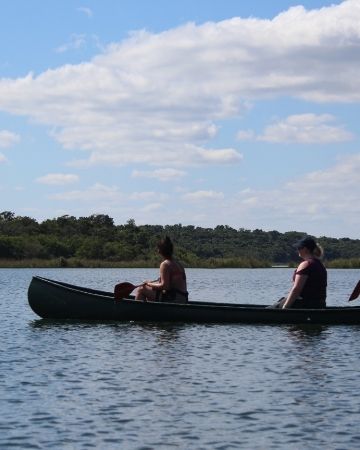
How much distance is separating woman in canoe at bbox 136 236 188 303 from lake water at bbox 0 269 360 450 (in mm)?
1076

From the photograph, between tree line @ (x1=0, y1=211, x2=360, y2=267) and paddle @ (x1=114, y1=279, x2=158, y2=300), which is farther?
tree line @ (x1=0, y1=211, x2=360, y2=267)

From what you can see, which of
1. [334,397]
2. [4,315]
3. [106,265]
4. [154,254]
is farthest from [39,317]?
[154,254]

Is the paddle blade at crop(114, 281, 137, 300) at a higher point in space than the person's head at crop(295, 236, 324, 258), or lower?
lower

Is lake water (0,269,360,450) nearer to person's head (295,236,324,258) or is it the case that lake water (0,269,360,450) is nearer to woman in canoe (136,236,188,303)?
woman in canoe (136,236,188,303)

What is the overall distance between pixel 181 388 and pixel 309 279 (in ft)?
23.5

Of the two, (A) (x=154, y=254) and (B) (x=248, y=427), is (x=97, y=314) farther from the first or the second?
(A) (x=154, y=254)

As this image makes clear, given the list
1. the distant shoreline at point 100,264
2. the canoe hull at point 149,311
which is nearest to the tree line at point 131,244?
the distant shoreline at point 100,264

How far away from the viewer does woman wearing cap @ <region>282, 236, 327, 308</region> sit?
57.5 feet

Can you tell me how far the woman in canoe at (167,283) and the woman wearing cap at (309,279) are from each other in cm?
206

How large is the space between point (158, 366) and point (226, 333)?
15.0ft

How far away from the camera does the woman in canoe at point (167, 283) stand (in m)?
18.1

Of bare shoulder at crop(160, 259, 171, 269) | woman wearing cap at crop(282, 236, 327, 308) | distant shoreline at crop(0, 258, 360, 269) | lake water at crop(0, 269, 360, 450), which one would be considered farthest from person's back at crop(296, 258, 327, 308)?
distant shoreline at crop(0, 258, 360, 269)

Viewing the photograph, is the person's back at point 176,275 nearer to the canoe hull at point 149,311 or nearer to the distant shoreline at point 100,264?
the canoe hull at point 149,311

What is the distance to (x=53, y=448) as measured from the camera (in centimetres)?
814
